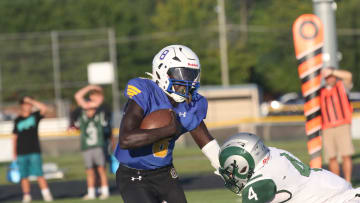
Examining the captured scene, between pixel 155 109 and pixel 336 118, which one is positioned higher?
pixel 155 109

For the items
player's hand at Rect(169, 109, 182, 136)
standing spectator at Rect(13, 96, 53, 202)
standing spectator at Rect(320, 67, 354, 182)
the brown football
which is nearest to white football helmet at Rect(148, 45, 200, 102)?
the brown football

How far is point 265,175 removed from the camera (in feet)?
18.1

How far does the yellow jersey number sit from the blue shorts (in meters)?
7.06

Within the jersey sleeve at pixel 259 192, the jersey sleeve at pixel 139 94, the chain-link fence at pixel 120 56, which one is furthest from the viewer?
the chain-link fence at pixel 120 56

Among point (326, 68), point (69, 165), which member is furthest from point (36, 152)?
point (69, 165)

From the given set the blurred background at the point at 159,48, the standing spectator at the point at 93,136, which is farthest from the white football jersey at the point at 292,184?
the blurred background at the point at 159,48

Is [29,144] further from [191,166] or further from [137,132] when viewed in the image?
[137,132]

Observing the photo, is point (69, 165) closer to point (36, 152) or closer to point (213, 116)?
point (36, 152)

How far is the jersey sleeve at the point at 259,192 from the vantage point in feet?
17.7

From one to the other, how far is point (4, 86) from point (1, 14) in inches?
829

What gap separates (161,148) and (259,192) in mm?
1253

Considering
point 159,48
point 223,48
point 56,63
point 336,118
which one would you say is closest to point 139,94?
point 336,118

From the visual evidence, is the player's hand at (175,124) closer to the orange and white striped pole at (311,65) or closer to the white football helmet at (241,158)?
the white football helmet at (241,158)

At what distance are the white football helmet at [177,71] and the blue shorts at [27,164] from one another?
7.20 metres
